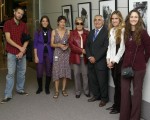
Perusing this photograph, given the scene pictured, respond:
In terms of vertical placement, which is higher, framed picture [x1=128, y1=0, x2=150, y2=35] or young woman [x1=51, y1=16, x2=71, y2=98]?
framed picture [x1=128, y1=0, x2=150, y2=35]

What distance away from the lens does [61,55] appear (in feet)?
18.5

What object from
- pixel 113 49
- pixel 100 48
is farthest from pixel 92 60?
Answer: pixel 113 49

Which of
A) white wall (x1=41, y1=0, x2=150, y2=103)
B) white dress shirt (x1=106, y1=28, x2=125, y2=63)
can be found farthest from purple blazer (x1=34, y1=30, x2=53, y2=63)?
white dress shirt (x1=106, y1=28, x2=125, y2=63)

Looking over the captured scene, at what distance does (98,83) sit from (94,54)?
2.04 feet

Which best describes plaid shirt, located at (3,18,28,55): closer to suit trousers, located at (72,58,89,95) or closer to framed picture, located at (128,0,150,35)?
suit trousers, located at (72,58,89,95)

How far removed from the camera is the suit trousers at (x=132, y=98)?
3932 millimetres

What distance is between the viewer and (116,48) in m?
4.49

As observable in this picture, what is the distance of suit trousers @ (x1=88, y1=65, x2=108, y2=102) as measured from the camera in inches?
202

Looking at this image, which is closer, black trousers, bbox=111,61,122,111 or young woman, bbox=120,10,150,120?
young woman, bbox=120,10,150,120

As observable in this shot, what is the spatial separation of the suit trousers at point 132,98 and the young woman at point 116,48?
1.49 feet

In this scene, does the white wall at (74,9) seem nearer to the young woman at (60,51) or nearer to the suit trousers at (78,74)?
the suit trousers at (78,74)

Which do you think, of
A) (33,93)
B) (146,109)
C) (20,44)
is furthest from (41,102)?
(146,109)

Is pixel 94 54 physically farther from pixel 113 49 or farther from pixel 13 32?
pixel 13 32

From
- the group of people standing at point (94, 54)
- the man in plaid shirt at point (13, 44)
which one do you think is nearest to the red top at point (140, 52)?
the group of people standing at point (94, 54)
